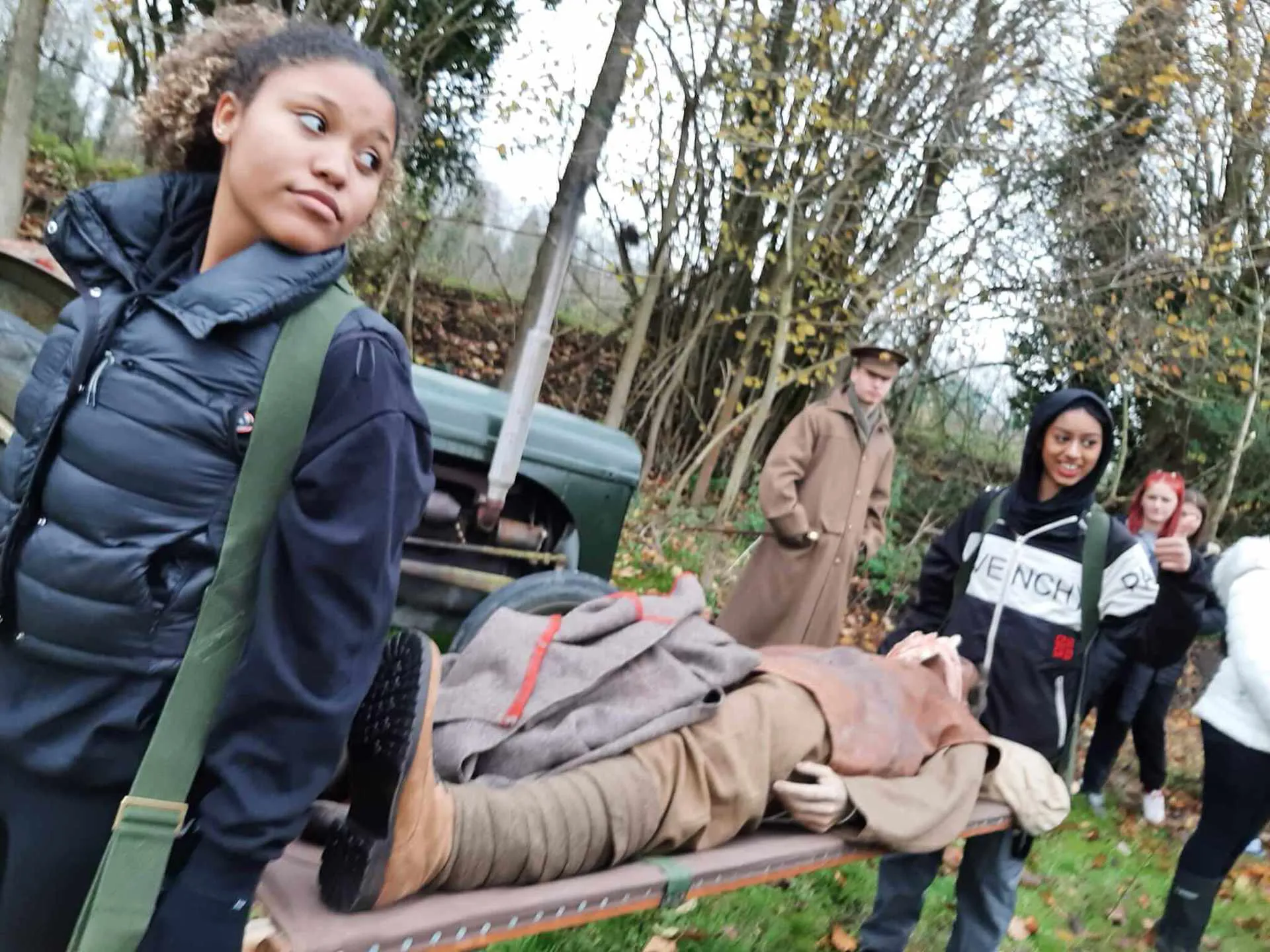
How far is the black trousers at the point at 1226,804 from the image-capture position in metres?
3.03

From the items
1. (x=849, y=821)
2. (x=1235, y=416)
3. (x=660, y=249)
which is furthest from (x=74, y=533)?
(x=1235, y=416)

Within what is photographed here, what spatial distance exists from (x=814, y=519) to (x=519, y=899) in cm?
327

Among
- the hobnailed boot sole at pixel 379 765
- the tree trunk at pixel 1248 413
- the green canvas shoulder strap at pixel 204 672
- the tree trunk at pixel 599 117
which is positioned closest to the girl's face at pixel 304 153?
the green canvas shoulder strap at pixel 204 672

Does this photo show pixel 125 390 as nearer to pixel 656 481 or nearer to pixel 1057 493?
pixel 1057 493

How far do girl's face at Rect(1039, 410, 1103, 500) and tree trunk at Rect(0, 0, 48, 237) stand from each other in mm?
8494

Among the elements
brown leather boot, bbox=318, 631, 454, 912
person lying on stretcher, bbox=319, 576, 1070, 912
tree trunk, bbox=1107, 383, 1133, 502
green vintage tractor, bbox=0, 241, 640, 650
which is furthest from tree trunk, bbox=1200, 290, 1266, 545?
brown leather boot, bbox=318, 631, 454, 912

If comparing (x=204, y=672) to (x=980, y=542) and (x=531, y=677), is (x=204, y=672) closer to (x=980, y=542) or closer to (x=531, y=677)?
(x=531, y=677)

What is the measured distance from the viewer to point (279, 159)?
124cm

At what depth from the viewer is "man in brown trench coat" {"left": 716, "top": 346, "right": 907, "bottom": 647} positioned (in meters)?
4.69

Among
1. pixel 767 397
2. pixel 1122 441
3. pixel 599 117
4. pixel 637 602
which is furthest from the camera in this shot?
pixel 1122 441

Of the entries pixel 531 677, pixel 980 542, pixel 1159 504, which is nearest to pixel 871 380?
pixel 1159 504

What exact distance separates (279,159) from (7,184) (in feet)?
28.4

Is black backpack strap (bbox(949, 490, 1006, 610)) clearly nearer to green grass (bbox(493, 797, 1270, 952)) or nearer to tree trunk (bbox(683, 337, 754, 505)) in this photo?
green grass (bbox(493, 797, 1270, 952))

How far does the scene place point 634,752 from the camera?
2.11 m
